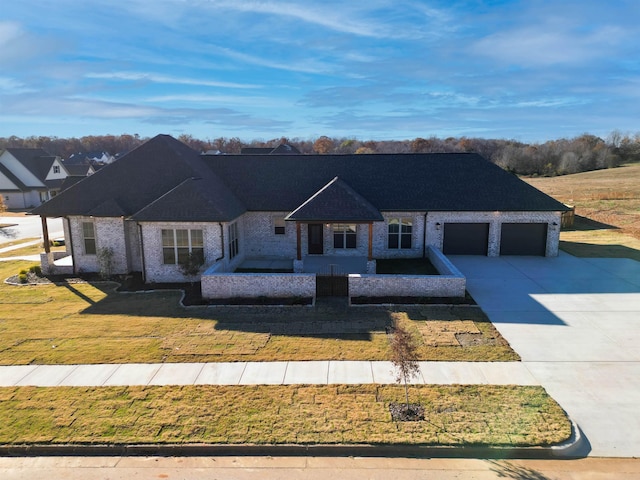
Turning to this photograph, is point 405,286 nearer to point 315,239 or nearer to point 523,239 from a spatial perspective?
point 315,239

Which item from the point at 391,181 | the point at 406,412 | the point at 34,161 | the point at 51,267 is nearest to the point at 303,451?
the point at 406,412

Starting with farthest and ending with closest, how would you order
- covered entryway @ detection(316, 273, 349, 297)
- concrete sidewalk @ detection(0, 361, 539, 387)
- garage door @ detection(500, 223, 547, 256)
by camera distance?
garage door @ detection(500, 223, 547, 256)
covered entryway @ detection(316, 273, 349, 297)
concrete sidewalk @ detection(0, 361, 539, 387)

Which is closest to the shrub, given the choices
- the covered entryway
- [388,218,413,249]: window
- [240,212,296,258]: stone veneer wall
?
[240,212,296,258]: stone veneer wall

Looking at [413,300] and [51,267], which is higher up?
[51,267]

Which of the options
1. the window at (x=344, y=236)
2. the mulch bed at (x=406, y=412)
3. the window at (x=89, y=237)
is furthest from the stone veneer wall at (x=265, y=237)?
the mulch bed at (x=406, y=412)

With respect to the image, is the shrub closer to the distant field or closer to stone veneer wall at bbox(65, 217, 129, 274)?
stone veneer wall at bbox(65, 217, 129, 274)

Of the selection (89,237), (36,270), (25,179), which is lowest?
(36,270)

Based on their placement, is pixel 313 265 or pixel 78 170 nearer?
pixel 313 265

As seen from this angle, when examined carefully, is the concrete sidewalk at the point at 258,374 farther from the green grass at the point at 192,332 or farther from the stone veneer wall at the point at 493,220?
the stone veneer wall at the point at 493,220
